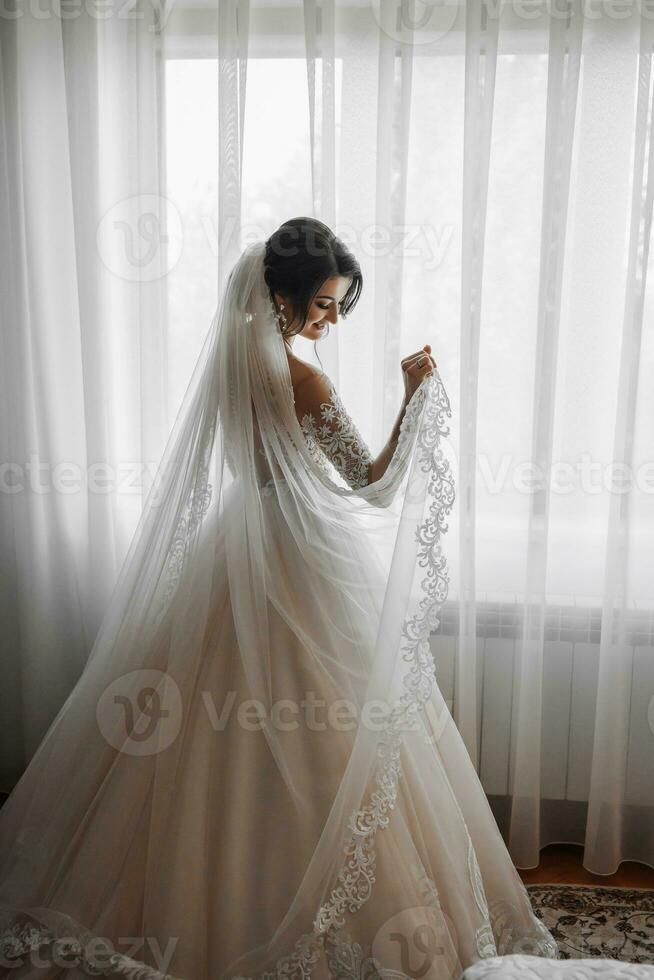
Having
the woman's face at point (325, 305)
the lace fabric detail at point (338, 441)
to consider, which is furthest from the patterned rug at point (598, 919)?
the woman's face at point (325, 305)

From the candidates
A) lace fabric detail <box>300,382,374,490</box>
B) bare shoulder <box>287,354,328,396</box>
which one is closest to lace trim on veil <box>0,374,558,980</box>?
lace fabric detail <box>300,382,374,490</box>

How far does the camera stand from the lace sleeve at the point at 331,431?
170cm

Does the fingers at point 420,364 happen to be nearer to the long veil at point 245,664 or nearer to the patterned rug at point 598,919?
the long veil at point 245,664

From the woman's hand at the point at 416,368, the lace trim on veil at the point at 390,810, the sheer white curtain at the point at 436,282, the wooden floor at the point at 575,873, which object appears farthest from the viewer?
the wooden floor at the point at 575,873

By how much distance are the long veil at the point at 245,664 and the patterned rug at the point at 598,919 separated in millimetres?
665

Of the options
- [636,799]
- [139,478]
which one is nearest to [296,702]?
[139,478]

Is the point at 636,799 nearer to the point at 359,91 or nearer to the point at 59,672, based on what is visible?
the point at 59,672

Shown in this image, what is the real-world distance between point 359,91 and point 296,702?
1481 mm

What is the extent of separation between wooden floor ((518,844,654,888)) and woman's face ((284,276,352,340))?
153cm

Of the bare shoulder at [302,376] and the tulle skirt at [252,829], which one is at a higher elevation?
the bare shoulder at [302,376]

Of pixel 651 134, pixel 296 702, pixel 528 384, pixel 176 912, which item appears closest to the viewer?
pixel 176 912

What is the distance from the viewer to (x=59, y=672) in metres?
2.35

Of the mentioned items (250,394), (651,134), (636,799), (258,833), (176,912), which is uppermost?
(651,134)

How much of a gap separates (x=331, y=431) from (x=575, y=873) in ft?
4.67
